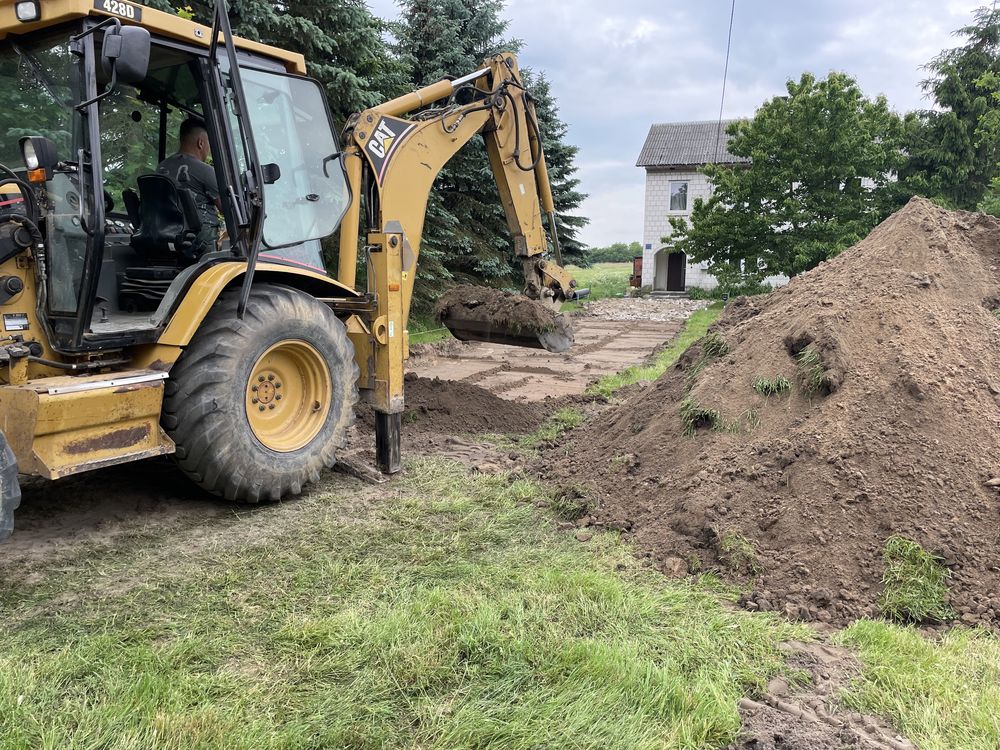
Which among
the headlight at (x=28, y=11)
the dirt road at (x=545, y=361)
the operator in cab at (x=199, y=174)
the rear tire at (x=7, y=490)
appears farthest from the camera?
the dirt road at (x=545, y=361)

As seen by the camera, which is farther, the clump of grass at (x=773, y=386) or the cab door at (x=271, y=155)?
the clump of grass at (x=773, y=386)

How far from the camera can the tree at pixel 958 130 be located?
23.0 meters

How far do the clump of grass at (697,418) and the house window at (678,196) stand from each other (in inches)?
1124

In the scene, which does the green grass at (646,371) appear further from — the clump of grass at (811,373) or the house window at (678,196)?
the house window at (678,196)

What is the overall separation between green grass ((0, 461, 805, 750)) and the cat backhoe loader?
0.62 meters

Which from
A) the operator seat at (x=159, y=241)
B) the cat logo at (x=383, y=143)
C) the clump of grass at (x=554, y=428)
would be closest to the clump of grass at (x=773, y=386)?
the clump of grass at (x=554, y=428)

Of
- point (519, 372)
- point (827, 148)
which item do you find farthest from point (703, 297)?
point (519, 372)

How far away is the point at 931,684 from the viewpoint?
2791 millimetres

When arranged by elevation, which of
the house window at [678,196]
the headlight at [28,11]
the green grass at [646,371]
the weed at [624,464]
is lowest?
the green grass at [646,371]

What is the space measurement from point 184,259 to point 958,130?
25.5 metres

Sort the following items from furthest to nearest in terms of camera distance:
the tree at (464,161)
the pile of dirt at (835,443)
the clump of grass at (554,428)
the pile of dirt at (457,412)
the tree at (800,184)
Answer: the tree at (800,184)
the tree at (464,161)
the pile of dirt at (457,412)
the clump of grass at (554,428)
the pile of dirt at (835,443)

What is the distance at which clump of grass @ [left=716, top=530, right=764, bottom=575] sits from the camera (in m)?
3.70

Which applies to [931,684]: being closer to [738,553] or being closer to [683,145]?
[738,553]

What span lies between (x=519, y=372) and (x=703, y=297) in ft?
66.4
